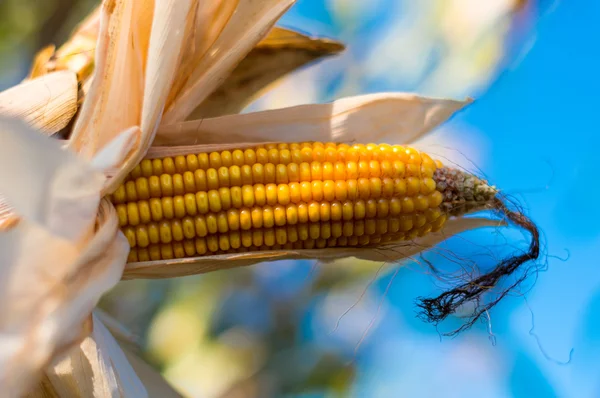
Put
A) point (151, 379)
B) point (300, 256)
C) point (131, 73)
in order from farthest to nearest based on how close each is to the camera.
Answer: point (151, 379) < point (300, 256) < point (131, 73)

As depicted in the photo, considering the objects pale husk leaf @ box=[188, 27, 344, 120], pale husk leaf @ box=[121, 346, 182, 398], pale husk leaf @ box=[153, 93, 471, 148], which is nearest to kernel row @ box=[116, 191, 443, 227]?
pale husk leaf @ box=[153, 93, 471, 148]

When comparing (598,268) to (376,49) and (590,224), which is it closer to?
(590,224)

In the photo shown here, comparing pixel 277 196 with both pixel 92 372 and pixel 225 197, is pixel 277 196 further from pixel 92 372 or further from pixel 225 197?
pixel 92 372

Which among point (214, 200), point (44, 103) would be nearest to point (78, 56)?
point (44, 103)

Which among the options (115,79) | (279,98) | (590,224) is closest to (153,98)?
(115,79)

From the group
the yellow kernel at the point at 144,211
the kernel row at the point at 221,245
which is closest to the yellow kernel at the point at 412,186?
the kernel row at the point at 221,245

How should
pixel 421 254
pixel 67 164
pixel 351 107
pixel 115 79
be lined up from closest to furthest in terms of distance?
pixel 67 164
pixel 115 79
pixel 351 107
pixel 421 254

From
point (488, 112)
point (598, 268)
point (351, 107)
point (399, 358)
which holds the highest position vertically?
point (351, 107)

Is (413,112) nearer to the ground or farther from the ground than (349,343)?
farther from the ground
